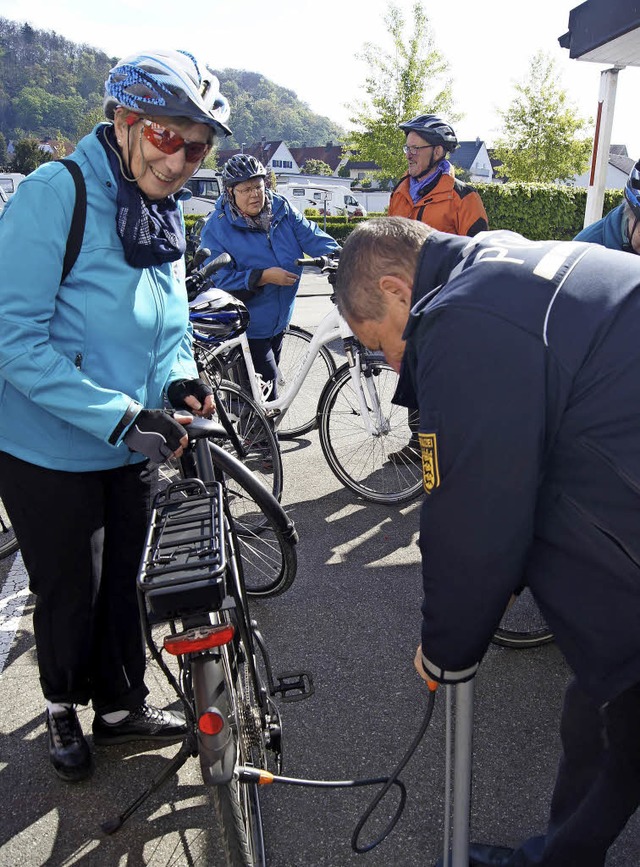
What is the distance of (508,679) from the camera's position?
2.82 metres

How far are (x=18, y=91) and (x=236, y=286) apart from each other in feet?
464

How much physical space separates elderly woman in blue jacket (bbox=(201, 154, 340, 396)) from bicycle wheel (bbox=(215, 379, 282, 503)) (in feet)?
2.70

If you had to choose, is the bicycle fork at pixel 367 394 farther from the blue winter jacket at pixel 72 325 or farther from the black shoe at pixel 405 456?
the blue winter jacket at pixel 72 325

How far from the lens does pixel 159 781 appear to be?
1978 mm

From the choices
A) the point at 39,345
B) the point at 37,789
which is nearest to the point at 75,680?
the point at 37,789

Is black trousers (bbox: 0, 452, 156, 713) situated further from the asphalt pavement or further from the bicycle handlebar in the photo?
the bicycle handlebar

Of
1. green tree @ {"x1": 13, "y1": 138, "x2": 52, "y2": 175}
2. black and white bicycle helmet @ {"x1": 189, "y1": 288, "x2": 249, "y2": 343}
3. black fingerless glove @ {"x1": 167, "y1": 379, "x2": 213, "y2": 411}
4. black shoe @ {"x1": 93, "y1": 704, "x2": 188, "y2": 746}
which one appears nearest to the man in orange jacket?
black and white bicycle helmet @ {"x1": 189, "y1": 288, "x2": 249, "y2": 343}

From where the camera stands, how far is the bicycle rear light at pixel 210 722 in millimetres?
1506

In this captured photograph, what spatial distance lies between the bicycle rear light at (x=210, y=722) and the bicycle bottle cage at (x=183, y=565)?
227 mm

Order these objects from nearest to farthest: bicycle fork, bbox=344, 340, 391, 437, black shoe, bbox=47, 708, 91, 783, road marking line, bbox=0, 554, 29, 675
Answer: black shoe, bbox=47, 708, 91, 783 → road marking line, bbox=0, 554, 29, 675 → bicycle fork, bbox=344, 340, 391, 437

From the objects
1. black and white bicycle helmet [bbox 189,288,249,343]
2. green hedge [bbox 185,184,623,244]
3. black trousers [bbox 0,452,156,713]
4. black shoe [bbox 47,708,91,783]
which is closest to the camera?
black trousers [bbox 0,452,156,713]

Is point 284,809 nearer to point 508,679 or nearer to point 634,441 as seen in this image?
point 508,679

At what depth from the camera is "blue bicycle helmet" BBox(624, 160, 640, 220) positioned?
265 cm

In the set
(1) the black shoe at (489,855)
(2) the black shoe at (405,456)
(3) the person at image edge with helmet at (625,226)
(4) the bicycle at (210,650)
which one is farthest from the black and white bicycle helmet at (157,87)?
(2) the black shoe at (405,456)
